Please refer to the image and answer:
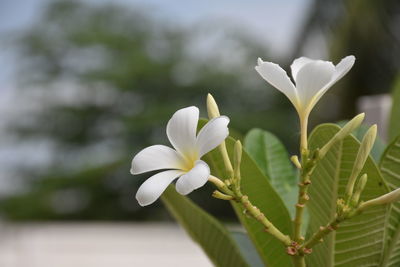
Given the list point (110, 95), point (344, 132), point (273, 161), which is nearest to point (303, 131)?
point (344, 132)

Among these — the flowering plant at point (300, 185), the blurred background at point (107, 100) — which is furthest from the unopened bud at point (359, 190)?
the blurred background at point (107, 100)

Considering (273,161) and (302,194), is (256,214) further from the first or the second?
(273,161)

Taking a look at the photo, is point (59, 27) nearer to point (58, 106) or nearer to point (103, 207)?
point (58, 106)

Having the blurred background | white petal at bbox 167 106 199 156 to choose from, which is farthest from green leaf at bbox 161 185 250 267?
the blurred background

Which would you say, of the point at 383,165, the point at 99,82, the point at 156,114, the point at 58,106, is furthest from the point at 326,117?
the point at 383,165

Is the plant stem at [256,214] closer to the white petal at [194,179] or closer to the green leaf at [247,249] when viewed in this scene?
the white petal at [194,179]

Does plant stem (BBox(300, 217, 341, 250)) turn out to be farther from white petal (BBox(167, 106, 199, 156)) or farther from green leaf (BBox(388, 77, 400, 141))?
green leaf (BBox(388, 77, 400, 141))
